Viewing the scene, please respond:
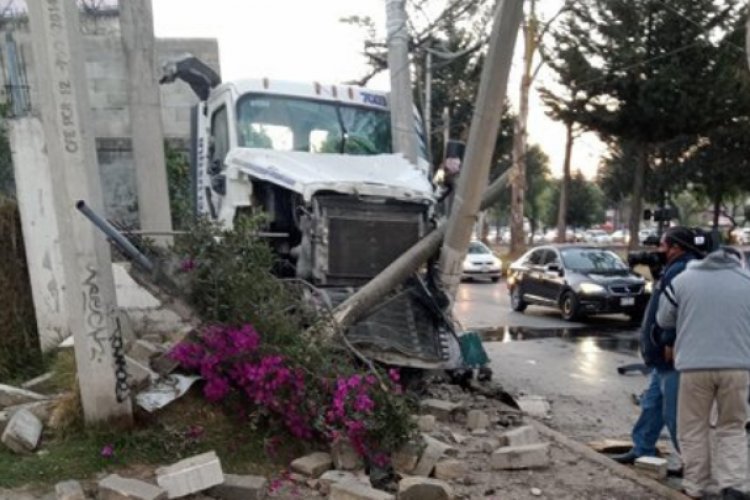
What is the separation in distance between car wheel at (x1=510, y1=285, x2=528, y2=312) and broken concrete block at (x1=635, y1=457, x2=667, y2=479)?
1189 centimetres

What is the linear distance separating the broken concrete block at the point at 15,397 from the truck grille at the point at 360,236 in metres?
2.77

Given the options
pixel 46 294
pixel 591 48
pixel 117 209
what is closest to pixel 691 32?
pixel 591 48

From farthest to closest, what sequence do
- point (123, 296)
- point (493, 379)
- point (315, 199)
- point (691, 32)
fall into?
point (691, 32), point (493, 379), point (123, 296), point (315, 199)

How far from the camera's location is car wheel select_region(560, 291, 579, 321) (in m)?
15.2

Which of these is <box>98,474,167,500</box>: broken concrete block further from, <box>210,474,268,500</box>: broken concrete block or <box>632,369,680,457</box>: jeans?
<box>632,369,680,457</box>: jeans

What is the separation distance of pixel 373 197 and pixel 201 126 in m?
3.39

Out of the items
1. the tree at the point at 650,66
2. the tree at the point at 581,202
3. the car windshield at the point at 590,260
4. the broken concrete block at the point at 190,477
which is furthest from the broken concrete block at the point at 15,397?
the tree at the point at 581,202

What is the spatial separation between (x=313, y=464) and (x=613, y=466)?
2210mm

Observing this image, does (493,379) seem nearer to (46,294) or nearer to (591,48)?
(46,294)

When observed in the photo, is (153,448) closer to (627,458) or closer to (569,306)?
(627,458)

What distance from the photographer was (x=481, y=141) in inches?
294

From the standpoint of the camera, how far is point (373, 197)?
25.8 feet

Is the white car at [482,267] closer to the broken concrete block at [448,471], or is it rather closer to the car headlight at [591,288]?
the car headlight at [591,288]

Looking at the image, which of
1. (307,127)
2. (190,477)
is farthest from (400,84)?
(190,477)
